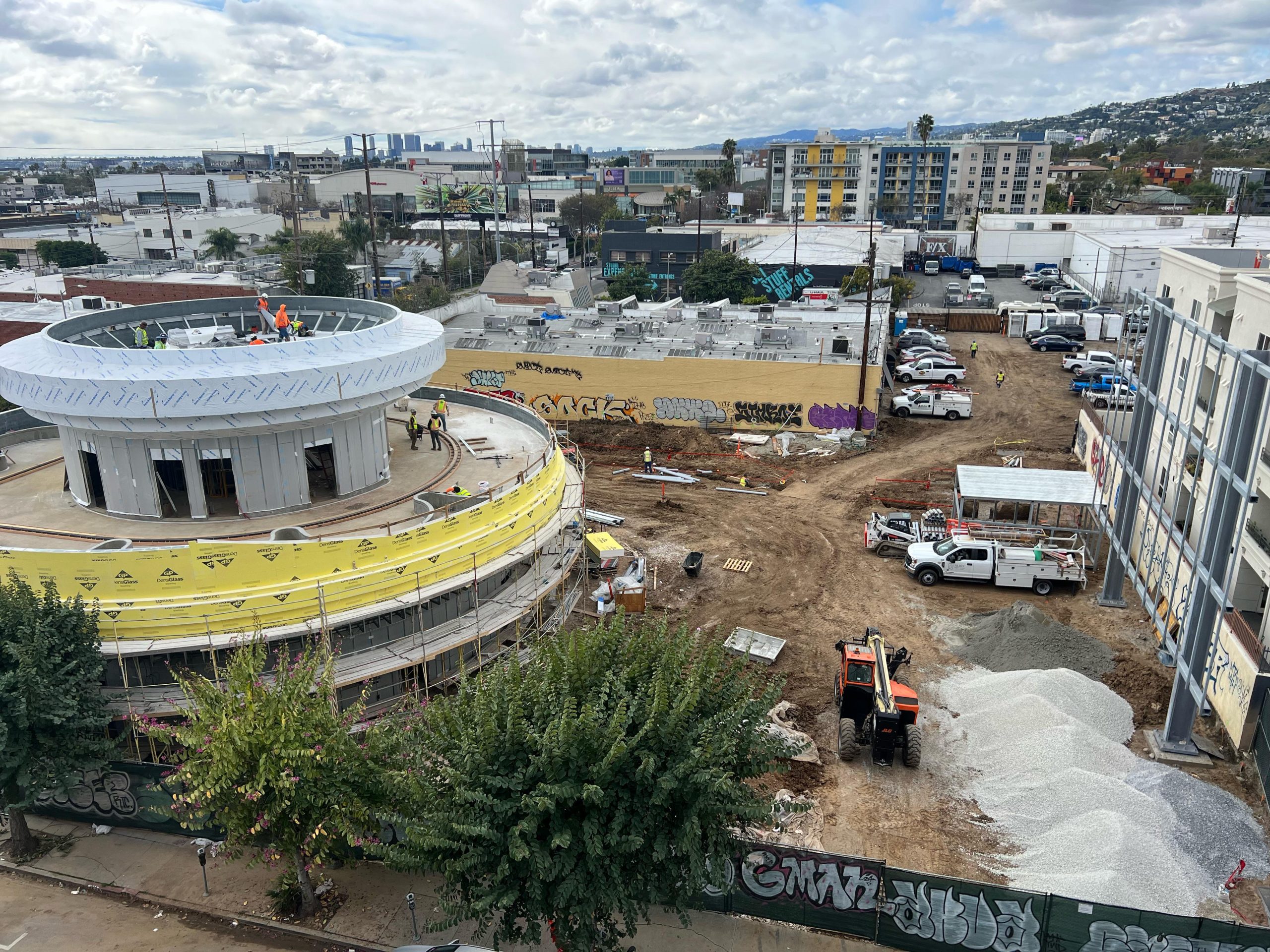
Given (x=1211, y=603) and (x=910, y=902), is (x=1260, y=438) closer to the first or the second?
(x=1211, y=603)

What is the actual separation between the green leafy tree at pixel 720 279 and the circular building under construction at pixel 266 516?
165 ft

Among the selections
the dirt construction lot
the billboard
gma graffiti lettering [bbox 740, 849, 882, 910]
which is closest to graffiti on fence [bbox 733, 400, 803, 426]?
the dirt construction lot

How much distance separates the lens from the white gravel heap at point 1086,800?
15484 millimetres

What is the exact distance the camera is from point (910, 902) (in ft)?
47.1

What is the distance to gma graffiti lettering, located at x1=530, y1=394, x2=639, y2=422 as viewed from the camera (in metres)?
46.1

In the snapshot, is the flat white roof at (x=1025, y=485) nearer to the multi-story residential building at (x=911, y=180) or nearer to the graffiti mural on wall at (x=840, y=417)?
the graffiti mural on wall at (x=840, y=417)

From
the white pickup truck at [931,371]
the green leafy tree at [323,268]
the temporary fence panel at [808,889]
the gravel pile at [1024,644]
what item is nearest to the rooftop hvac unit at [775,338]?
the white pickup truck at [931,371]

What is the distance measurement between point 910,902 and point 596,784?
6.53 metres

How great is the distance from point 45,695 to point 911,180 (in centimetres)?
13293

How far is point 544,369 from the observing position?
47.2m

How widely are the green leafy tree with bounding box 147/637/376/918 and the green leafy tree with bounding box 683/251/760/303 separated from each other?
6280 cm

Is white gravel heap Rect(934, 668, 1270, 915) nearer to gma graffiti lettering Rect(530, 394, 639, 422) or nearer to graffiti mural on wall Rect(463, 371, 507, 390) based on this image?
gma graffiti lettering Rect(530, 394, 639, 422)

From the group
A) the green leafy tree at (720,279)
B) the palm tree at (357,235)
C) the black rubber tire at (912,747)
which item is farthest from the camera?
the palm tree at (357,235)

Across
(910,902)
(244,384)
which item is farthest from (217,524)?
(910,902)
